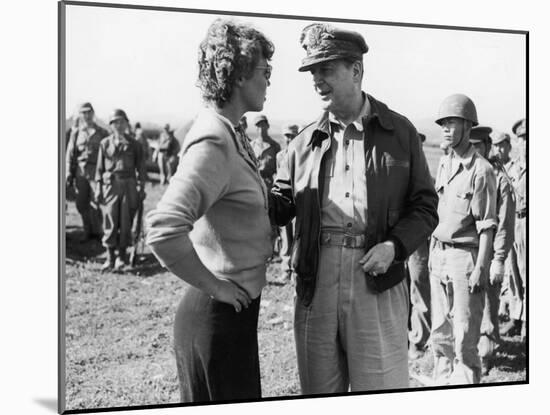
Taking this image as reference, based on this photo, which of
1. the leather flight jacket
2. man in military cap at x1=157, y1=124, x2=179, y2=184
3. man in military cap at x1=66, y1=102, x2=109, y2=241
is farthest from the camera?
man in military cap at x1=157, y1=124, x2=179, y2=184

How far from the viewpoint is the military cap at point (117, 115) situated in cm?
505

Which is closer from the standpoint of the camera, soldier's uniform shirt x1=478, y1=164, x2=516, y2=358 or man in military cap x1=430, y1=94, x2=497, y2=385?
man in military cap x1=430, y1=94, x2=497, y2=385

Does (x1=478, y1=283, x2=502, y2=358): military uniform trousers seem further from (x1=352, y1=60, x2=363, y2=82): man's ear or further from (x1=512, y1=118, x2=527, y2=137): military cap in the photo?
(x1=352, y1=60, x2=363, y2=82): man's ear

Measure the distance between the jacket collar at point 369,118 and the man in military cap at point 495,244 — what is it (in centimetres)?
123

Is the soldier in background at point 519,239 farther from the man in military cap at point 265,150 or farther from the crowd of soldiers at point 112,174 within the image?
the crowd of soldiers at point 112,174

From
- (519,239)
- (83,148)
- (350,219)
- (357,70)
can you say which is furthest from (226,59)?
(519,239)

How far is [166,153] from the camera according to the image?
5.71 m

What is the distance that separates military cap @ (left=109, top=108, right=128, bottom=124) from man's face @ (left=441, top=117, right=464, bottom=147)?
2037mm

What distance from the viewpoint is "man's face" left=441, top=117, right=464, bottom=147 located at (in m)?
5.50

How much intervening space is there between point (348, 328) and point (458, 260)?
1542 mm

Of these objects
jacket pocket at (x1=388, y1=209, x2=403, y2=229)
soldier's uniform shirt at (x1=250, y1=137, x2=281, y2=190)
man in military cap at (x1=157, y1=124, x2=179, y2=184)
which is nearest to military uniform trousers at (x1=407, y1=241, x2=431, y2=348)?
soldier's uniform shirt at (x1=250, y1=137, x2=281, y2=190)

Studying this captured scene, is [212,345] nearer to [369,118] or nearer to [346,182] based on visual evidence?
[346,182]

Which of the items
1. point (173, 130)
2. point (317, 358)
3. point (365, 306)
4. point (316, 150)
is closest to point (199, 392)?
point (317, 358)

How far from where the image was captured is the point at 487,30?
5.61 meters
